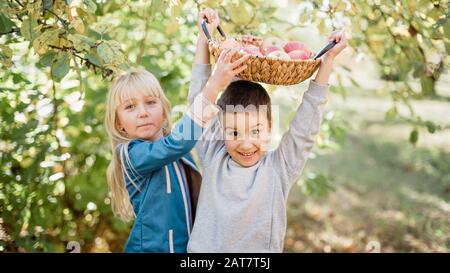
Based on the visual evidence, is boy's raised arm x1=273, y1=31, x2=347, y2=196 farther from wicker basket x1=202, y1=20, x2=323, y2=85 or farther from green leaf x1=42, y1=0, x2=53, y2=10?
green leaf x1=42, y1=0, x2=53, y2=10

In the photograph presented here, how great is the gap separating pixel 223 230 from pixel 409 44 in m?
1.59

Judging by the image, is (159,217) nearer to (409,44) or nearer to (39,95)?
(39,95)

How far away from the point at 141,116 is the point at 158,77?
2.98ft

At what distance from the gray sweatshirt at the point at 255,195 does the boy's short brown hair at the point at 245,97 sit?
15 cm

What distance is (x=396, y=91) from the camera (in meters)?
3.27

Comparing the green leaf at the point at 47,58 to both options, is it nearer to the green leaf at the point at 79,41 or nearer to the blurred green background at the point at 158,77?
the blurred green background at the point at 158,77

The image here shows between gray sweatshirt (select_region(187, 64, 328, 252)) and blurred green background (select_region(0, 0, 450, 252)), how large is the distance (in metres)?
0.45

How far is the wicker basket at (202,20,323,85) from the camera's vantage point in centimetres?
184

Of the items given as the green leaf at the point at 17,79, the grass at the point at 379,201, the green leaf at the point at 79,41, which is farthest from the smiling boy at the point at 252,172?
the green leaf at the point at 17,79

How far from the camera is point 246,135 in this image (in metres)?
2.09

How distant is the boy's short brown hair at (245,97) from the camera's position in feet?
7.04

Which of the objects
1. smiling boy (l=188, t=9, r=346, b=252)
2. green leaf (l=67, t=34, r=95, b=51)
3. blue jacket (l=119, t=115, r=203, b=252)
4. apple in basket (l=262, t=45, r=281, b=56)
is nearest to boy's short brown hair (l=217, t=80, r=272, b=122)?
smiling boy (l=188, t=9, r=346, b=252)

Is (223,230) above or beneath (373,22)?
beneath
